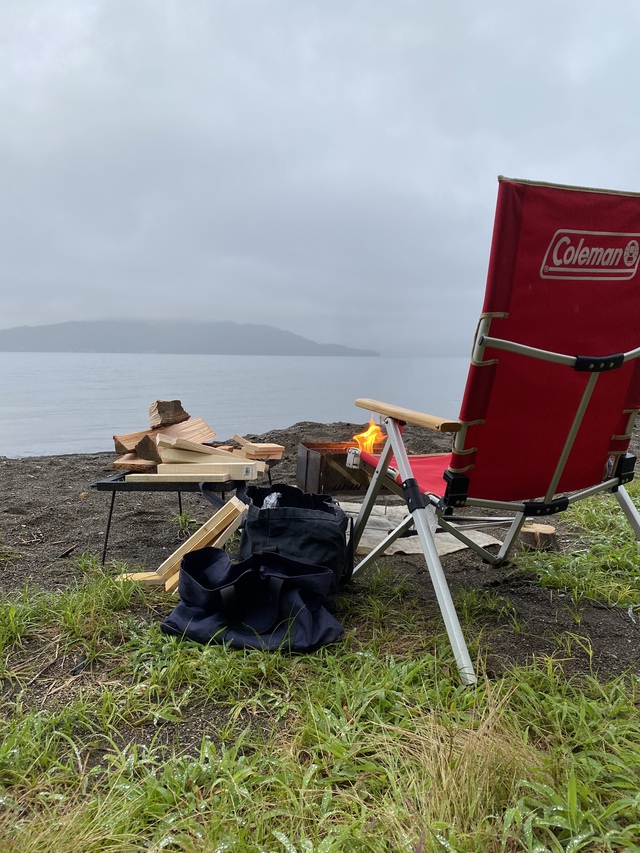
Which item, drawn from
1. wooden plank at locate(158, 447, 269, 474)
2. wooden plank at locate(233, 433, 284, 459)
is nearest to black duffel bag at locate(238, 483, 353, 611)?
wooden plank at locate(158, 447, 269, 474)

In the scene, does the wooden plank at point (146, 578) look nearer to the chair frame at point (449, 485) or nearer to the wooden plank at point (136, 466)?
the wooden plank at point (136, 466)

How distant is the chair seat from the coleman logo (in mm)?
867

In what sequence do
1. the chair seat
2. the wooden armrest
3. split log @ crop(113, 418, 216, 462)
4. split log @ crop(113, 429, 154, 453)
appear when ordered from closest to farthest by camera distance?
the wooden armrest, the chair seat, split log @ crop(113, 418, 216, 462), split log @ crop(113, 429, 154, 453)

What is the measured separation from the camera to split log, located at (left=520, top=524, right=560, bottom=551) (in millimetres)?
3338

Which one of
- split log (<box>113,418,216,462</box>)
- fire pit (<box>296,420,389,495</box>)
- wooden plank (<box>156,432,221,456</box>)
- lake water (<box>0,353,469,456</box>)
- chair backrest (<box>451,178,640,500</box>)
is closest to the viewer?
chair backrest (<box>451,178,640,500</box>)

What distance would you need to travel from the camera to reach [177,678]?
1.84 metres

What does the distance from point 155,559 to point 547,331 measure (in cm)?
223

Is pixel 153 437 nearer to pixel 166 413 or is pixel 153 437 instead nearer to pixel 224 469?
pixel 166 413

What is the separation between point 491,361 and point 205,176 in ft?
61.2

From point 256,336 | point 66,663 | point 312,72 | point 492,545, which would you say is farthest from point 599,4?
point 256,336

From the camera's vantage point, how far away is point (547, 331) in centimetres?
190

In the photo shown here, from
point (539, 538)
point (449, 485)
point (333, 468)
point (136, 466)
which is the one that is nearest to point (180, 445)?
point (136, 466)

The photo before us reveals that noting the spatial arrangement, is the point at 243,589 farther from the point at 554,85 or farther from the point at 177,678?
the point at 554,85

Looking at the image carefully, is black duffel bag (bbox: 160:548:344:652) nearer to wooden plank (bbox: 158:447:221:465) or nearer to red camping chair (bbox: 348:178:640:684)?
red camping chair (bbox: 348:178:640:684)
